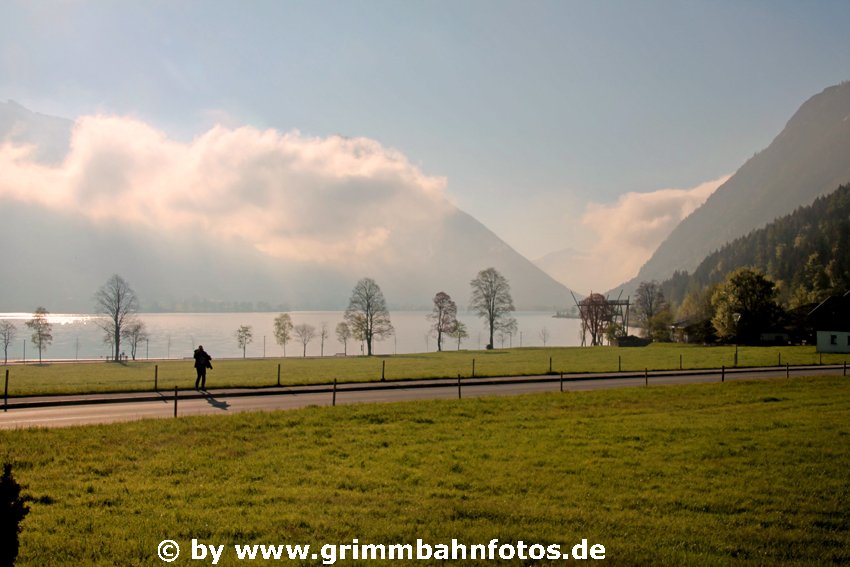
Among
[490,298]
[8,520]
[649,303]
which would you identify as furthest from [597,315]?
[8,520]

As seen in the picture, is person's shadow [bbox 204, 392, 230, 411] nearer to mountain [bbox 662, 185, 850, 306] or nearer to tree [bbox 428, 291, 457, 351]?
tree [bbox 428, 291, 457, 351]

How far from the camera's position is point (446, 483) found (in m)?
12.6

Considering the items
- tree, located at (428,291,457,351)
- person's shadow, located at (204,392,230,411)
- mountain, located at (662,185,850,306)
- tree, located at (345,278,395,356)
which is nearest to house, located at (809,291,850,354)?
mountain, located at (662,185,850,306)

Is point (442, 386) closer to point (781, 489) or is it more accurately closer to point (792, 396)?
point (792, 396)

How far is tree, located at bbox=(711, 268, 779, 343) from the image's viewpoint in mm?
94375

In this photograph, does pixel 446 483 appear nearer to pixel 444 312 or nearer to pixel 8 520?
pixel 8 520

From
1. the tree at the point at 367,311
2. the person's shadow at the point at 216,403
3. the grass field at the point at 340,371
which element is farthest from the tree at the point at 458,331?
the person's shadow at the point at 216,403

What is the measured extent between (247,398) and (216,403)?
7.46ft

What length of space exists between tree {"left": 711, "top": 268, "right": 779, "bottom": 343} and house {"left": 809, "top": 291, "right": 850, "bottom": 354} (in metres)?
18.7

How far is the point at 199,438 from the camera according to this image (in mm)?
16484

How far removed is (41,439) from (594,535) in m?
15.3

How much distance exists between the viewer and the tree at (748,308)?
310ft

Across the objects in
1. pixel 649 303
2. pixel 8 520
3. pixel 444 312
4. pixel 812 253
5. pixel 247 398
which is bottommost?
pixel 247 398

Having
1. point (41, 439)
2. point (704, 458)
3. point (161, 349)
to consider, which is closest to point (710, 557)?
point (704, 458)
